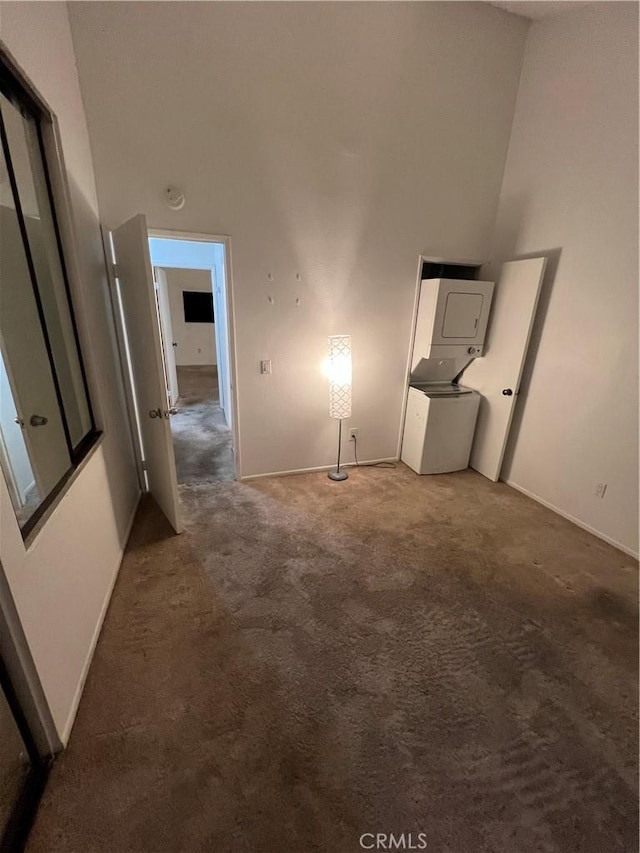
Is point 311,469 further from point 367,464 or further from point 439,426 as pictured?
point 439,426

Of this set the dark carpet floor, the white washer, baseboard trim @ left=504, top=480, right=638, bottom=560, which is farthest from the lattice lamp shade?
baseboard trim @ left=504, top=480, right=638, bottom=560

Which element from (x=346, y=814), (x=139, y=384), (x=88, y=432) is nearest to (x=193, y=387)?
(x=139, y=384)

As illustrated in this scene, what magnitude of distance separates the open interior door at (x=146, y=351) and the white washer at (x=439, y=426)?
2.14 m

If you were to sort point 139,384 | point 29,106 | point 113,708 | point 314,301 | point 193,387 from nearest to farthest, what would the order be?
1. point 113,708
2. point 29,106
3. point 139,384
4. point 314,301
5. point 193,387

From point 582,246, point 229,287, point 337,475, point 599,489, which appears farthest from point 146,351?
point 599,489

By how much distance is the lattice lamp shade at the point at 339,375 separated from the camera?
2808 mm

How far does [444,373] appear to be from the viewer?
3.49m

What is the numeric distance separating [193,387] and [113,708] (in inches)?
231

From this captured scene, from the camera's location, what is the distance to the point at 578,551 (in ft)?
7.70

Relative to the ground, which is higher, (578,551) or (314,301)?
(314,301)

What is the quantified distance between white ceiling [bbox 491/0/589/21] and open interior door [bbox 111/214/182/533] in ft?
10.1

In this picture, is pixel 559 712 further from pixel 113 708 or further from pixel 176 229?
pixel 176 229

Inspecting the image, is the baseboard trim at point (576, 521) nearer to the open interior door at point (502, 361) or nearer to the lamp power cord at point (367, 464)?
the open interior door at point (502, 361)

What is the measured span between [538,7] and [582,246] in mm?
1726
